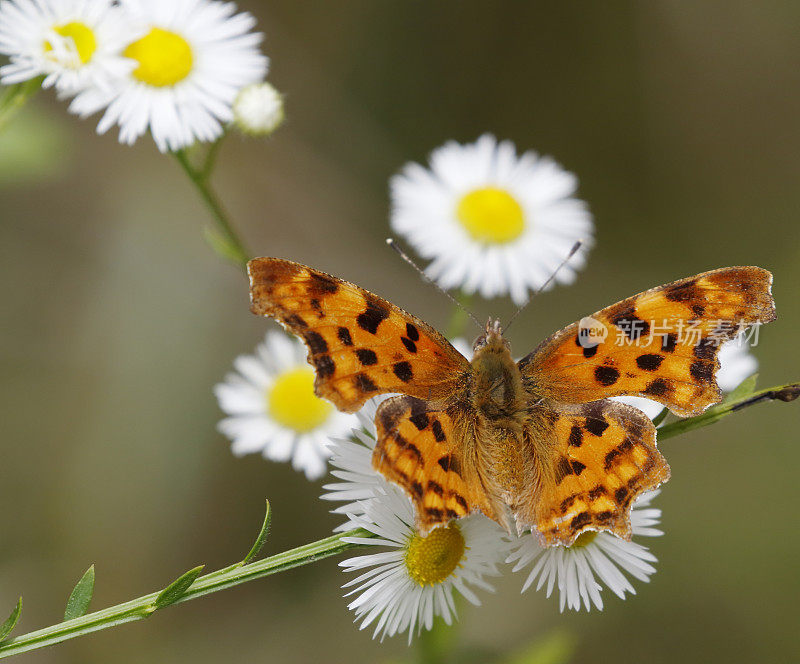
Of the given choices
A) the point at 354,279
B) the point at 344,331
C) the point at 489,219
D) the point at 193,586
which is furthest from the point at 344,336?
the point at 354,279

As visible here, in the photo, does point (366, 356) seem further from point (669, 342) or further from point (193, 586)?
point (669, 342)

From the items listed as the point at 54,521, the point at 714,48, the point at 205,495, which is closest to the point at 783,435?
the point at 714,48

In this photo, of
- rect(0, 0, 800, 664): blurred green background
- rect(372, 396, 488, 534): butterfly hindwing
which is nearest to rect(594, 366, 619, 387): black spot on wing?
rect(372, 396, 488, 534): butterfly hindwing

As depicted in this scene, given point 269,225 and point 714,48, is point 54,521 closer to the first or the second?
point 269,225

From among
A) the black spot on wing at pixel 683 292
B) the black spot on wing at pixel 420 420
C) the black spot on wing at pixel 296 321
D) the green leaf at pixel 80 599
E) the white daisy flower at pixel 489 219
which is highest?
the white daisy flower at pixel 489 219

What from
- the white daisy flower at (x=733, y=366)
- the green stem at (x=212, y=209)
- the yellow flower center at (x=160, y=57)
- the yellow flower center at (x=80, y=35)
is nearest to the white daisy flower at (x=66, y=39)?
the yellow flower center at (x=80, y=35)

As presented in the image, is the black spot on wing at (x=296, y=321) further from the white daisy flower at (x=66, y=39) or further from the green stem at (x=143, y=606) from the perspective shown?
the white daisy flower at (x=66, y=39)
